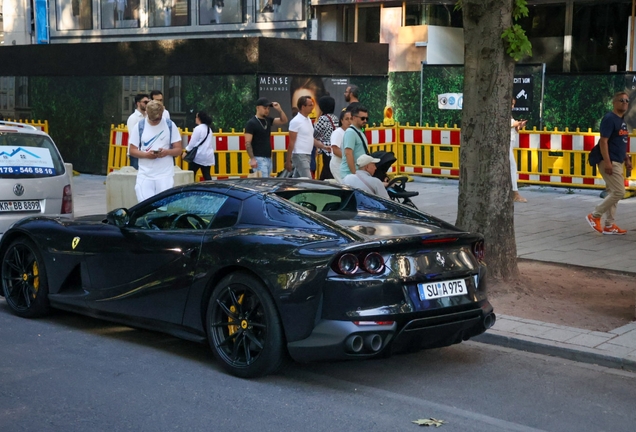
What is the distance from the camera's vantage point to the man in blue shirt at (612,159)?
40.8 ft

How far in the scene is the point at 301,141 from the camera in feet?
42.9

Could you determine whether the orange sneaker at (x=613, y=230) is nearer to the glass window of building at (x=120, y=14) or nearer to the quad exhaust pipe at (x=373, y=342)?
the quad exhaust pipe at (x=373, y=342)

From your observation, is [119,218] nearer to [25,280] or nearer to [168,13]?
[25,280]

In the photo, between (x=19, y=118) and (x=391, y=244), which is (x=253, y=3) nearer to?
(x=19, y=118)

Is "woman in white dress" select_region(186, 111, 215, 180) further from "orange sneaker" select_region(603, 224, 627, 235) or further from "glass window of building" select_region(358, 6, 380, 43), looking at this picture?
"glass window of building" select_region(358, 6, 380, 43)

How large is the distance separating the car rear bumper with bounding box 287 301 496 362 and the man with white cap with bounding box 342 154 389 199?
3553mm

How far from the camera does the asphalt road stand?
5438mm

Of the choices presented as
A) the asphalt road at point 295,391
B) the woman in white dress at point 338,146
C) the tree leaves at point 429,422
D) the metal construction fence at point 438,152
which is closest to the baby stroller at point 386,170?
the woman in white dress at point 338,146

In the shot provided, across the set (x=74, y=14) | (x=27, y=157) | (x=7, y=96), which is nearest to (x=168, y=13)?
(x=74, y=14)

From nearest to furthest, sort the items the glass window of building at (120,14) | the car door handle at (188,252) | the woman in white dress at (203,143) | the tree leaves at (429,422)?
the tree leaves at (429,422) → the car door handle at (188,252) → the woman in white dress at (203,143) → the glass window of building at (120,14)

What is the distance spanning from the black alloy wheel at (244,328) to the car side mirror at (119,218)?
1295mm

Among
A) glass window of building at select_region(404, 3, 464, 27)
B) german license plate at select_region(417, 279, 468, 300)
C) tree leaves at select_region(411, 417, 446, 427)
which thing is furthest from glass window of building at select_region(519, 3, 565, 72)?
tree leaves at select_region(411, 417, 446, 427)

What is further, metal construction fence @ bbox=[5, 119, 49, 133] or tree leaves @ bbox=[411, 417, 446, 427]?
metal construction fence @ bbox=[5, 119, 49, 133]

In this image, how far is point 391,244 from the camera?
19.7ft
